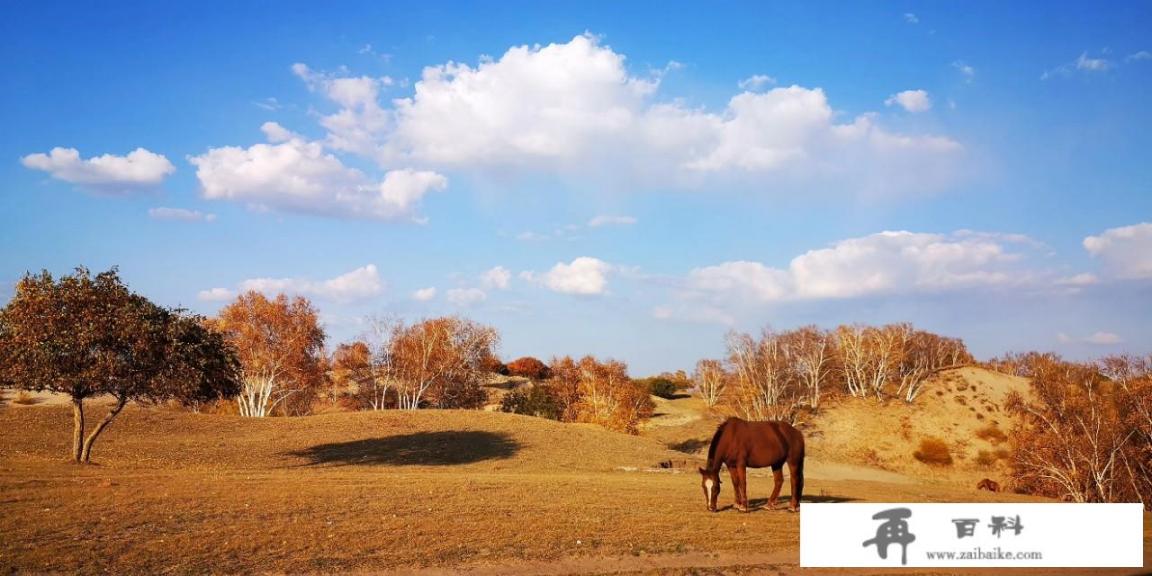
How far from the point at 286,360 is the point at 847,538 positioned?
61.0m

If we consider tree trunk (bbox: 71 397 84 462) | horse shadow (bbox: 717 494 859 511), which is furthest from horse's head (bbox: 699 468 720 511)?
tree trunk (bbox: 71 397 84 462)

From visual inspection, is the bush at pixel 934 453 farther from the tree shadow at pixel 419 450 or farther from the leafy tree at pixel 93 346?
the leafy tree at pixel 93 346

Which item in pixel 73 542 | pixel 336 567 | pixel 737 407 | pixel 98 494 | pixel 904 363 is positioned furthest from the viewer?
pixel 904 363

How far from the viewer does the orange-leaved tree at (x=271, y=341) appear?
6316cm

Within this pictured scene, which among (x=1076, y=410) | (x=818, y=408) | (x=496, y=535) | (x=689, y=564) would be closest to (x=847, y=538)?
(x=689, y=564)

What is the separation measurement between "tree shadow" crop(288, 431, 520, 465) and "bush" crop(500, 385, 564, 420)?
74.1 ft

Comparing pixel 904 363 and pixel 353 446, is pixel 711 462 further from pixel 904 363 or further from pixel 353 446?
pixel 904 363

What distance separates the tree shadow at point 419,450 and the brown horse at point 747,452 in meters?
20.9

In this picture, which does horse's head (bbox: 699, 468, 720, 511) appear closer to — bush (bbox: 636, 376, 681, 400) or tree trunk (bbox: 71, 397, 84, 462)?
tree trunk (bbox: 71, 397, 84, 462)

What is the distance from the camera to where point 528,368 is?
422 ft

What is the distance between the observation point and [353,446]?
3916cm

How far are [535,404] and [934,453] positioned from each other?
36.2 m

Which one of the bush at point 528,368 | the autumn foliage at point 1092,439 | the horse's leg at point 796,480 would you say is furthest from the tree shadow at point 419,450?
the bush at point 528,368

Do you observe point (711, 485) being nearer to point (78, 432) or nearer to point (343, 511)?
point (343, 511)
